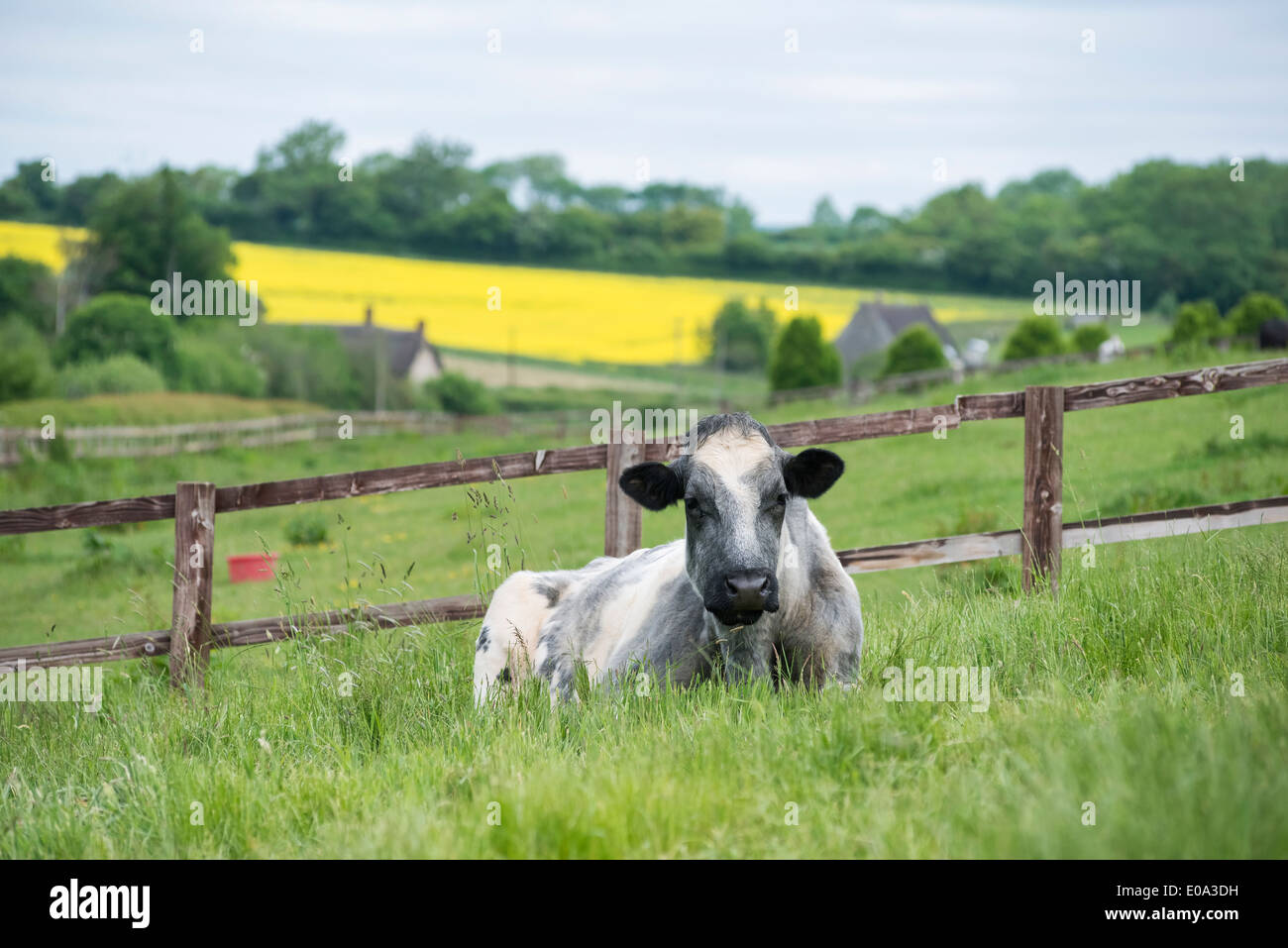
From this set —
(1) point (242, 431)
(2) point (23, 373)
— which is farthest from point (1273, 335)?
(2) point (23, 373)

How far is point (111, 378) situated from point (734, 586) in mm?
47018

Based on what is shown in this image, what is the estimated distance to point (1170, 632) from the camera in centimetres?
480

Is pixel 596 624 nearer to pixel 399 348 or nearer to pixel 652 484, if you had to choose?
pixel 652 484

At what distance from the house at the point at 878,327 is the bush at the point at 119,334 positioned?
37745mm

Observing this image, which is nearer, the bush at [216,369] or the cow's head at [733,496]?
the cow's head at [733,496]

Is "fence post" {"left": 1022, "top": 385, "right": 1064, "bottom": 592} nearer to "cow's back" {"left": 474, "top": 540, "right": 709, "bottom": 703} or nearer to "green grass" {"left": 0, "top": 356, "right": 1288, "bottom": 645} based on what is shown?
"green grass" {"left": 0, "top": 356, "right": 1288, "bottom": 645}

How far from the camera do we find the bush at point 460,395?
188 ft

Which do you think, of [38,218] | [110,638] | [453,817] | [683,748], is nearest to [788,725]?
[683,748]

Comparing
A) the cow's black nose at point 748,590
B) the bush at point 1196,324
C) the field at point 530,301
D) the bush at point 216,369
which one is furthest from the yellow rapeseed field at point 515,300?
the cow's black nose at point 748,590

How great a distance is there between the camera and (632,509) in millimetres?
7453

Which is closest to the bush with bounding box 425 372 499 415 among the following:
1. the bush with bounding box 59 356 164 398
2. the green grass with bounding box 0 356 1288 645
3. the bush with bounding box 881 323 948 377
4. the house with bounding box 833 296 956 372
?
the bush with bounding box 59 356 164 398

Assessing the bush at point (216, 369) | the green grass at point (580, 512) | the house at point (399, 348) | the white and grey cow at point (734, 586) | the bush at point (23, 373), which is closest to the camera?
the white and grey cow at point (734, 586)

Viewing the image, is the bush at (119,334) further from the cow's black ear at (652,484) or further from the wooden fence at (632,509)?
the cow's black ear at (652,484)
